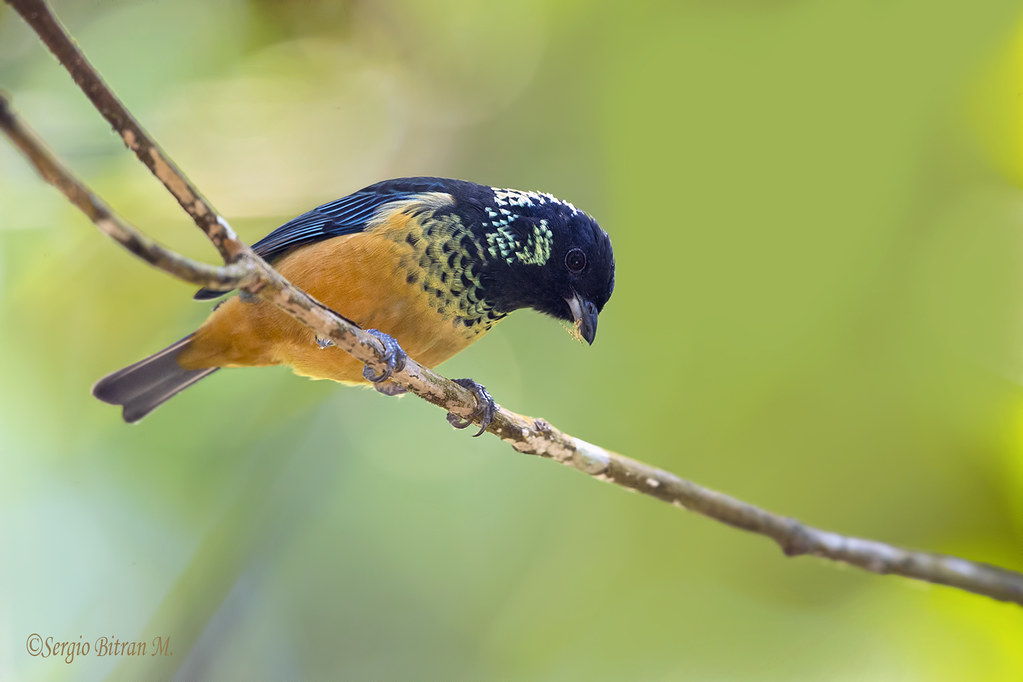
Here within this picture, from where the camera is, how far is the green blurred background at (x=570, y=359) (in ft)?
10.3

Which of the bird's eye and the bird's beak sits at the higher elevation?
the bird's eye

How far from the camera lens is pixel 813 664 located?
3.28 meters

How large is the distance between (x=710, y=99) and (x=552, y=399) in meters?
1.66

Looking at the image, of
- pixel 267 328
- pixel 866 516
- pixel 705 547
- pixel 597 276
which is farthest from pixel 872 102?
pixel 267 328

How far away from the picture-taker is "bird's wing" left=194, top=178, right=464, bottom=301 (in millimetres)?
2842

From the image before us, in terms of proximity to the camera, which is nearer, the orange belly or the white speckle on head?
the orange belly

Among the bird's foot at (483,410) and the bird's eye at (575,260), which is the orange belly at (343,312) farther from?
the bird's eye at (575,260)

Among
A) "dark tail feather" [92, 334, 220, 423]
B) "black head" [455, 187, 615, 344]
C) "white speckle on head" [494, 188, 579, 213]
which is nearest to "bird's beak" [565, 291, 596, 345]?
"black head" [455, 187, 615, 344]

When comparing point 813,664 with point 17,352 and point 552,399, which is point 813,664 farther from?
point 17,352

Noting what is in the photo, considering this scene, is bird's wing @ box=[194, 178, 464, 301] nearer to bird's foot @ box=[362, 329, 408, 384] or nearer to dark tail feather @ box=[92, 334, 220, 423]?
dark tail feather @ box=[92, 334, 220, 423]

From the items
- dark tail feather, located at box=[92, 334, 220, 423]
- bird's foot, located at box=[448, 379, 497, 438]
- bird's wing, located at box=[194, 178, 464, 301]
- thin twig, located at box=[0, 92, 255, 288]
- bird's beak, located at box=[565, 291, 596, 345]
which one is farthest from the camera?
dark tail feather, located at box=[92, 334, 220, 423]

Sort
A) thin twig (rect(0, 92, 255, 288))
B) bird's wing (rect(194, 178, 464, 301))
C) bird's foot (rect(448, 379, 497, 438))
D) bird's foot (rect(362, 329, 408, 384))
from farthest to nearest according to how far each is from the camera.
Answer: bird's wing (rect(194, 178, 464, 301)) → bird's foot (rect(448, 379, 497, 438)) → bird's foot (rect(362, 329, 408, 384)) → thin twig (rect(0, 92, 255, 288))

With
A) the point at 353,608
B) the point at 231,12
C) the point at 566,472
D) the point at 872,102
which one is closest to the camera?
the point at 231,12

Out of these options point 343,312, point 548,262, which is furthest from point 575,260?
point 343,312
